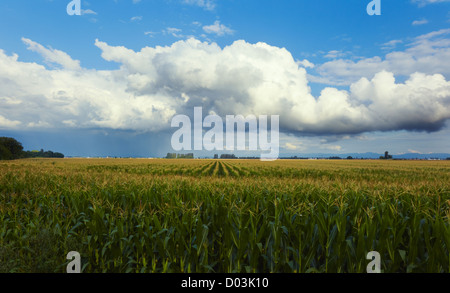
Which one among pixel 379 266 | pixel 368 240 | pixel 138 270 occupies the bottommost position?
pixel 138 270

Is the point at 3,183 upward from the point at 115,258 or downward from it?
upward

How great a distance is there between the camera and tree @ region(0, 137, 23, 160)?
90.8 meters

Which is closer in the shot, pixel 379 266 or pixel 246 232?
pixel 379 266

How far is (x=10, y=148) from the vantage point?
9738cm

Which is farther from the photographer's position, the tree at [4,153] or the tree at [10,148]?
the tree at [10,148]

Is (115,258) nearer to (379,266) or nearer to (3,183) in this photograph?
(379,266)

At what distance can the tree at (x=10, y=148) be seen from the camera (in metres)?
90.8

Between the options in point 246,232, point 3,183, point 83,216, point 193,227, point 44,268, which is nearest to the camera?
point 246,232

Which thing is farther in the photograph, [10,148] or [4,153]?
[10,148]

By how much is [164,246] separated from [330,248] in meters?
3.61

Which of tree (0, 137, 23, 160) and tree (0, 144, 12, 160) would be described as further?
tree (0, 137, 23, 160)

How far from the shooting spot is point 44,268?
5594 millimetres

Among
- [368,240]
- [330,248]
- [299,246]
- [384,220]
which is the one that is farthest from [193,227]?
[384,220]

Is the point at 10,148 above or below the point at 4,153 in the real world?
above
